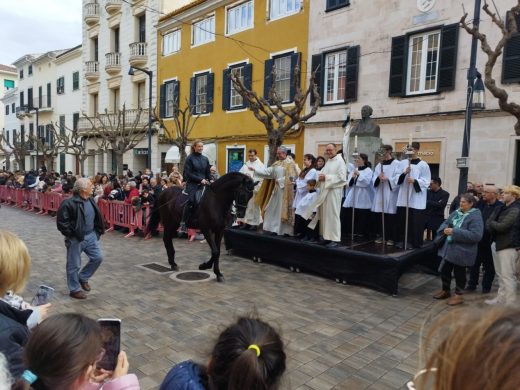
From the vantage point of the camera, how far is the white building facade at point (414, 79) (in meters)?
11.7

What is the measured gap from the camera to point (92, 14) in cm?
2947

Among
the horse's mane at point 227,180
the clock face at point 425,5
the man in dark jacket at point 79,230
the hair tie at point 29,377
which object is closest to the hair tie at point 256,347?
the hair tie at point 29,377

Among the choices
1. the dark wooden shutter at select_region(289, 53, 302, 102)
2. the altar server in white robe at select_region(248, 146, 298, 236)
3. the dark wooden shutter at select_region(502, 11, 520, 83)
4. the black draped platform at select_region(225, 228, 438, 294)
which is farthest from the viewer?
the dark wooden shutter at select_region(289, 53, 302, 102)

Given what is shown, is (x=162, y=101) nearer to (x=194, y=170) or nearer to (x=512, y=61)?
(x=194, y=170)

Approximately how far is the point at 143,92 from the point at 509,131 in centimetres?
2135

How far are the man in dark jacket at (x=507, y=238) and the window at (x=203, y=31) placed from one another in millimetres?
17947

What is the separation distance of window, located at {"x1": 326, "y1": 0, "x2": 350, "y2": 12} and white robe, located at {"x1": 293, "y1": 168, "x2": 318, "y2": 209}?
9.67 meters

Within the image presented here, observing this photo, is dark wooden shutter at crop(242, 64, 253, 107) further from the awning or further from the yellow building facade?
the awning

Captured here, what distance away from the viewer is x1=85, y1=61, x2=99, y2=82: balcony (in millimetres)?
29758

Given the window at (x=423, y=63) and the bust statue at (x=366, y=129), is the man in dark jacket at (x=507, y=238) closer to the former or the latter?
the bust statue at (x=366, y=129)

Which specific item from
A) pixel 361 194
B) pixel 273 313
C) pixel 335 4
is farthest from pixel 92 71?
pixel 273 313

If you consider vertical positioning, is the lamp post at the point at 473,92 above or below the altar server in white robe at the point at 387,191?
above

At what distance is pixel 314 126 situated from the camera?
53.5ft

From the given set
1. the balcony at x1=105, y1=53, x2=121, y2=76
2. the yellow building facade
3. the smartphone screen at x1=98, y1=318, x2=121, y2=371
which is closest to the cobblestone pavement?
the smartphone screen at x1=98, y1=318, x2=121, y2=371
